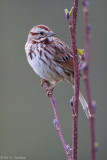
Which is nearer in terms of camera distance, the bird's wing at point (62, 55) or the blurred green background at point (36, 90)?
the bird's wing at point (62, 55)

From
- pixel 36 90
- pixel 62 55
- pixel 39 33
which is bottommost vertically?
pixel 36 90

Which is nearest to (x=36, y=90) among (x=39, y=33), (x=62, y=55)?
(x=62, y=55)

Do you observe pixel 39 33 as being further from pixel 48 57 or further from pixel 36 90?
pixel 36 90

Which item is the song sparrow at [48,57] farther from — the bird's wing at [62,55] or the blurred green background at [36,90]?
the blurred green background at [36,90]

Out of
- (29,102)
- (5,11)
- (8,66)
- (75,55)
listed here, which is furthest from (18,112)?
(75,55)

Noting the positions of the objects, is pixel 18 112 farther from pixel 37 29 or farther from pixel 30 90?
pixel 37 29

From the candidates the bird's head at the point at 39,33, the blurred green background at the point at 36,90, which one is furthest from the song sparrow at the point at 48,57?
the blurred green background at the point at 36,90
